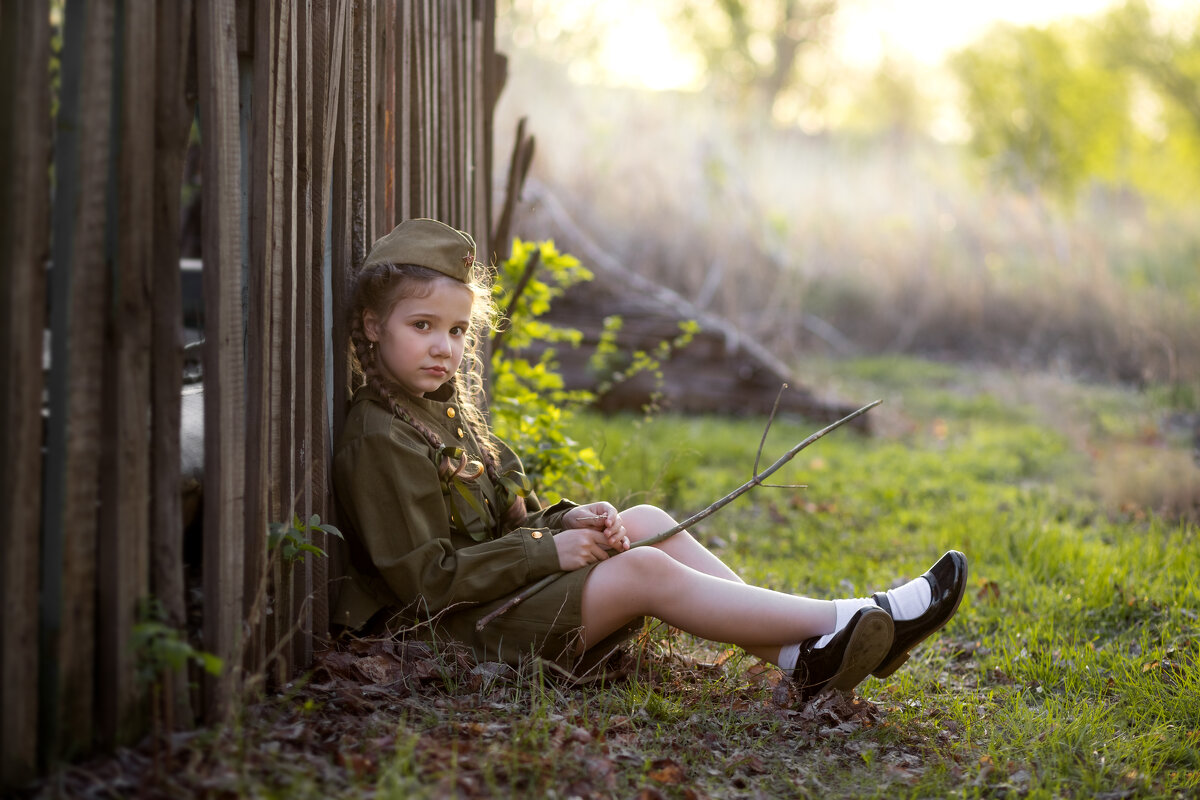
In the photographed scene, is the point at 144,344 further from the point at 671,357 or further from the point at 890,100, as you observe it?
the point at 890,100

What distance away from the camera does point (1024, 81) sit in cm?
2389

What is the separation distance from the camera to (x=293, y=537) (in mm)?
2684

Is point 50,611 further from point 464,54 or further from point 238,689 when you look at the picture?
point 464,54

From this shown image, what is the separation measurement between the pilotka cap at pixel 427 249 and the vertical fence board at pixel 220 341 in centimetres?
68

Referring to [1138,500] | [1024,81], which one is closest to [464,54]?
[1138,500]

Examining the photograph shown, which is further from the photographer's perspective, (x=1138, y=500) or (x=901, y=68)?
(x=901, y=68)

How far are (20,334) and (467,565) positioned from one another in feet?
4.47

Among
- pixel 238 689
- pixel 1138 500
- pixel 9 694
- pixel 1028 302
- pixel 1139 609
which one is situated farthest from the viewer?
pixel 1028 302

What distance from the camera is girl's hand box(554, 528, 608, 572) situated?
302cm

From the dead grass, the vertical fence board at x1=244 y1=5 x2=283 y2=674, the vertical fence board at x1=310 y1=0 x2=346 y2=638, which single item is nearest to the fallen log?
the dead grass

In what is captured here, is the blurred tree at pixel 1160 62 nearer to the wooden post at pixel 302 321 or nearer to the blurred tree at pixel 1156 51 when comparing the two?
the blurred tree at pixel 1156 51

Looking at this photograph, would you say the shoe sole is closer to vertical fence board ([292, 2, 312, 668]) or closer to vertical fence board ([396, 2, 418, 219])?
vertical fence board ([292, 2, 312, 668])

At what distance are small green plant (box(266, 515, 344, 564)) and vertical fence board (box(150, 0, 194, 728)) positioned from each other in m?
0.38

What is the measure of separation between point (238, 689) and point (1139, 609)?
11.2 ft
